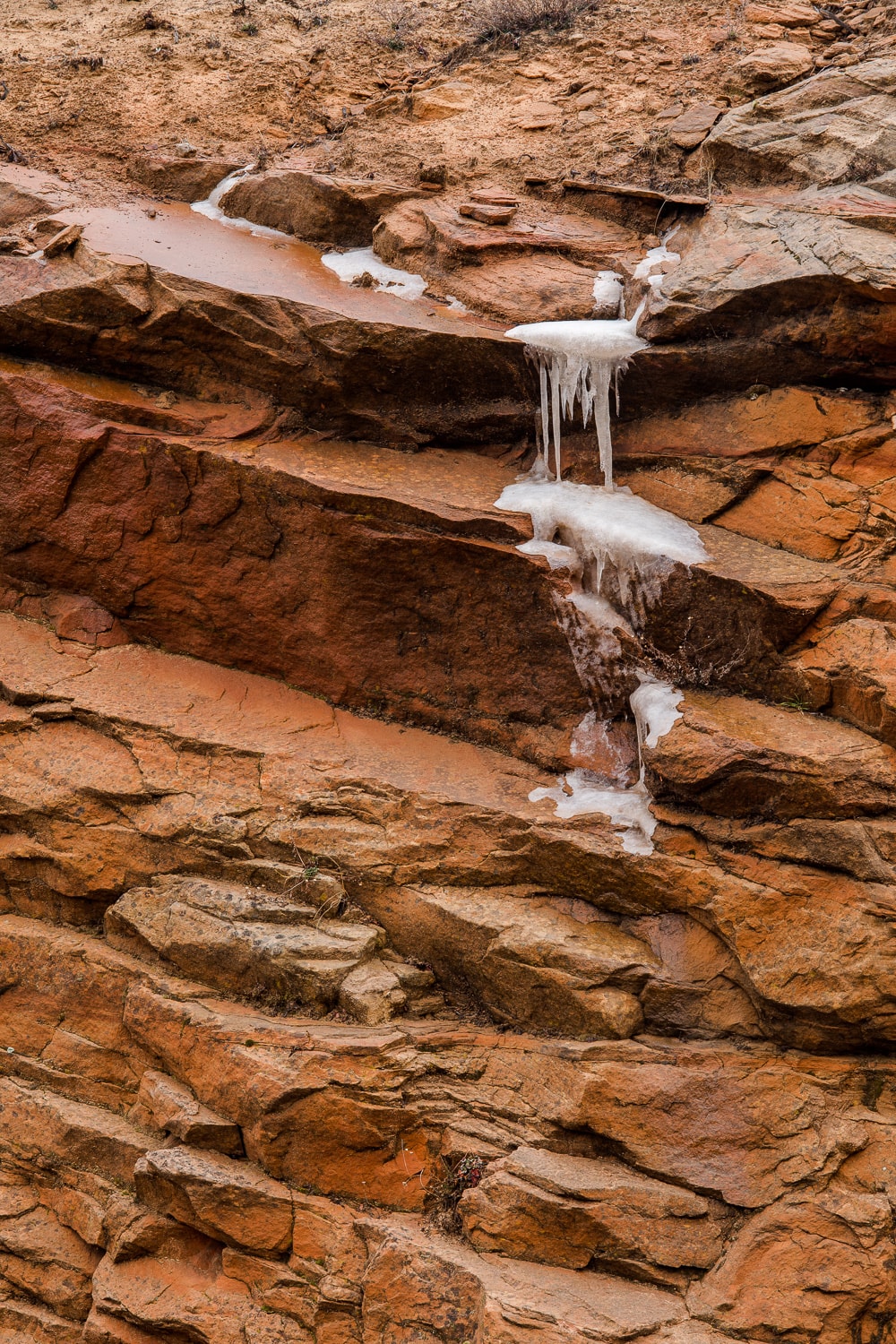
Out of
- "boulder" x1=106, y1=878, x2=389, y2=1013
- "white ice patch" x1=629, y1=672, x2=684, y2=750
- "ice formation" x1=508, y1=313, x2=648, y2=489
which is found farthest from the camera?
"ice formation" x1=508, y1=313, x2=648, y2=489

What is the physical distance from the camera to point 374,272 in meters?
8.68

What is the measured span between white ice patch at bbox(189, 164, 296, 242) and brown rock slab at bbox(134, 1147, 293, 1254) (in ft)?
23.0

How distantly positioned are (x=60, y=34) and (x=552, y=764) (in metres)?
10.00

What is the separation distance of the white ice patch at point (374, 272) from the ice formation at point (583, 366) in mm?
1088

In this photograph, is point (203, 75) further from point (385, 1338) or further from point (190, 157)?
point (385, 1338)

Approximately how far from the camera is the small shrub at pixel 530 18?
36.8 feet

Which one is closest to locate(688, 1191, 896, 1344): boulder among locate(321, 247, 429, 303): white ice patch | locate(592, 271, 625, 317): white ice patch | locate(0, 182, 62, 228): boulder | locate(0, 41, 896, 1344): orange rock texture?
locate(0, 41, 896, 1344): orange rock texture

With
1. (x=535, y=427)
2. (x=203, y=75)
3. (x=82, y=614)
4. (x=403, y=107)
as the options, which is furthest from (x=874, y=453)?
(x=203, y=75)

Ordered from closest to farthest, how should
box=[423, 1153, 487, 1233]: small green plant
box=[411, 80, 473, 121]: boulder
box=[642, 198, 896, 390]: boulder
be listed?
box=[423, 1153, 487, 1233]: small green plant → box=[642, 198, 896, 390]: boulder → box=[411, 80, 473, 121]: boulder

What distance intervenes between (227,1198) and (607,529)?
A: 4608mm

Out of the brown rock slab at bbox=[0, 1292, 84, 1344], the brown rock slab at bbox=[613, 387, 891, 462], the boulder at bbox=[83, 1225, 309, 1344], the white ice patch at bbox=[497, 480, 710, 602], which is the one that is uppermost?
the brown rock slab at bbox=[613, 387, 891, 462]

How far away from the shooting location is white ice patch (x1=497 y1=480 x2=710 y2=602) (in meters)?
7.09

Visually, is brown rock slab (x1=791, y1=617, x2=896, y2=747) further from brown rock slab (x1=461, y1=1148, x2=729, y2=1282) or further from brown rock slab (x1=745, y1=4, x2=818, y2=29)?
brown rock slab (x1=745, y1=4, x2=818, y2=29)

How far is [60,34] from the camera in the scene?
11742 mm
